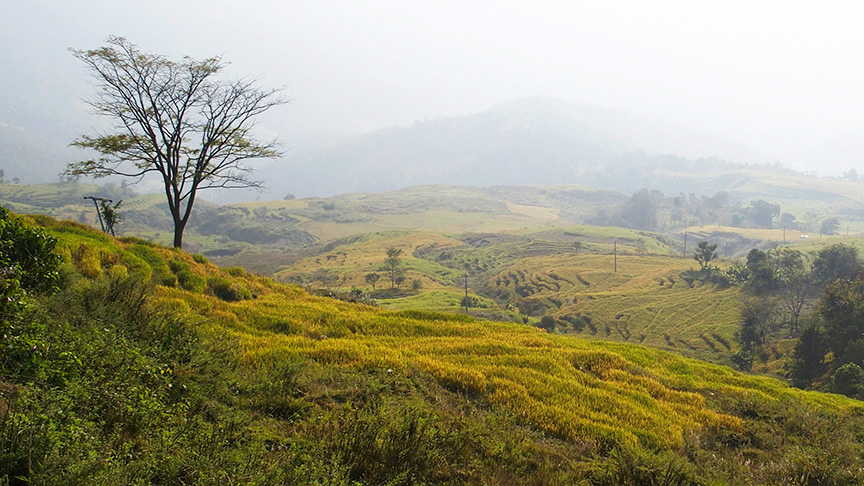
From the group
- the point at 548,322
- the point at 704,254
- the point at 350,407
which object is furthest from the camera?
the point at 704,254

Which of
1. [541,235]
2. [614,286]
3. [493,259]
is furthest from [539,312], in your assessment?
[541,235]

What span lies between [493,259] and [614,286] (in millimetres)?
52049

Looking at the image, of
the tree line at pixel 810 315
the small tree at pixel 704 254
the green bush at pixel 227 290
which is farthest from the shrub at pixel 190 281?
the small tree at pixel 704 254

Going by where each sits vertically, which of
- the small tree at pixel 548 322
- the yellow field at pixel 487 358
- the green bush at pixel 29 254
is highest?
the green bush at pixel 29 254

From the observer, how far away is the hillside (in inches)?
171

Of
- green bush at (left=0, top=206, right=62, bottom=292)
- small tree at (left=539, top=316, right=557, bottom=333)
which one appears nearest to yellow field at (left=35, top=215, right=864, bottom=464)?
green bush at (left=0, top=206, right=62, bottom=292)

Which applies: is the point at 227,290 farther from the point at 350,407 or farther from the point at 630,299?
the point at 630,299

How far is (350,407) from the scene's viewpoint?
659 centimetres

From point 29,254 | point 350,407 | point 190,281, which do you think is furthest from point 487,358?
point 190,281

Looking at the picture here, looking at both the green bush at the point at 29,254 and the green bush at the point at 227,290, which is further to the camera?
the green bush at the point at 227,290

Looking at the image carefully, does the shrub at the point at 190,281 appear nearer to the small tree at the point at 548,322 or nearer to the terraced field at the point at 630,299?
the terraced field at the point at 630,299

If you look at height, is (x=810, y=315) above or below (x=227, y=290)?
below

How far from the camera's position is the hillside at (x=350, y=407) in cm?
434

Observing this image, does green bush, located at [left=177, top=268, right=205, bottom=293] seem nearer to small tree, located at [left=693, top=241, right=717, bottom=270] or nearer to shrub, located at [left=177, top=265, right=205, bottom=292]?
shrub, located at [left=177, top=265, right=205, bottom=292]
